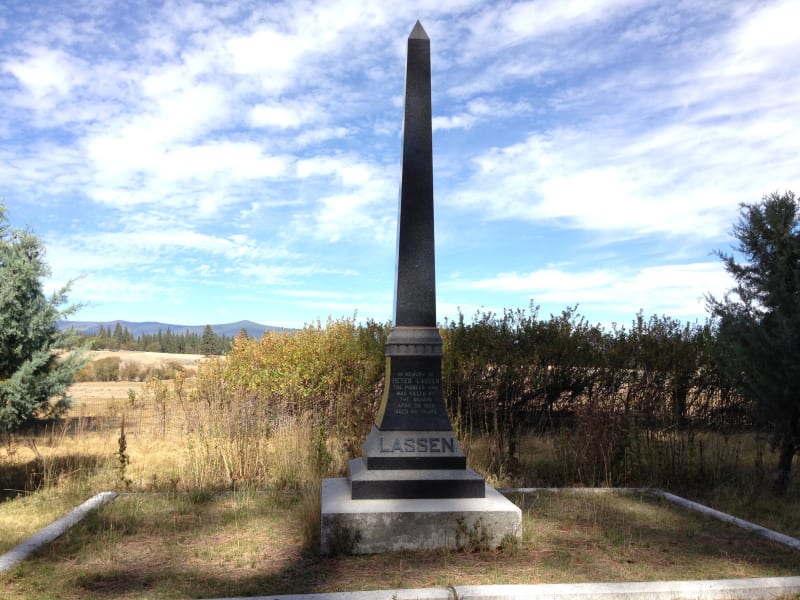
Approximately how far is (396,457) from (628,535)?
2.26 meters

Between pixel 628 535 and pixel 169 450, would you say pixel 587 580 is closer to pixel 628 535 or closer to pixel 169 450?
pixel 628 535

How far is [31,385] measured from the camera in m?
6.95

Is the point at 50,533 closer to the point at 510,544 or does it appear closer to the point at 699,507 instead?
the point at 510,544

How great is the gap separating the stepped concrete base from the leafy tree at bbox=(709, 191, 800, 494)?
452 cm

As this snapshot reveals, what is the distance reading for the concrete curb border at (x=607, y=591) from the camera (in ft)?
13.7

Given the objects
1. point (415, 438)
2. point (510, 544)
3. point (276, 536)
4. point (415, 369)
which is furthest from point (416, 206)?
point (276, 536)

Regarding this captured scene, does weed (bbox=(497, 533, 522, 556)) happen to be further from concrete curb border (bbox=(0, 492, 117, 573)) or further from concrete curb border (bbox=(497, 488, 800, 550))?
concrete curb border (bbox=(0, 492, 117, 573))

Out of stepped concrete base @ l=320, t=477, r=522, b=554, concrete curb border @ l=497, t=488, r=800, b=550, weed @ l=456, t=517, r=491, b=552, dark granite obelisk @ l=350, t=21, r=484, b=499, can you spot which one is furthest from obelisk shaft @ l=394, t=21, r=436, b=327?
concrete curb border @ l=497, t=488, r=800, b=550

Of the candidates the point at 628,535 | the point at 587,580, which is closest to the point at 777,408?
the point at 628,535

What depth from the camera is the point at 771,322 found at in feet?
27.0

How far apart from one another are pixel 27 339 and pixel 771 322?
9.06 meters

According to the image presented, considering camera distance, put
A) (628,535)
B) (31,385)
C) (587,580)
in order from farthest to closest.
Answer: (31,385) < (628,535) < (587,580)

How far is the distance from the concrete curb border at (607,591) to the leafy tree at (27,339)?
4.29 meters

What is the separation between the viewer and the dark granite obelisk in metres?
5.82
